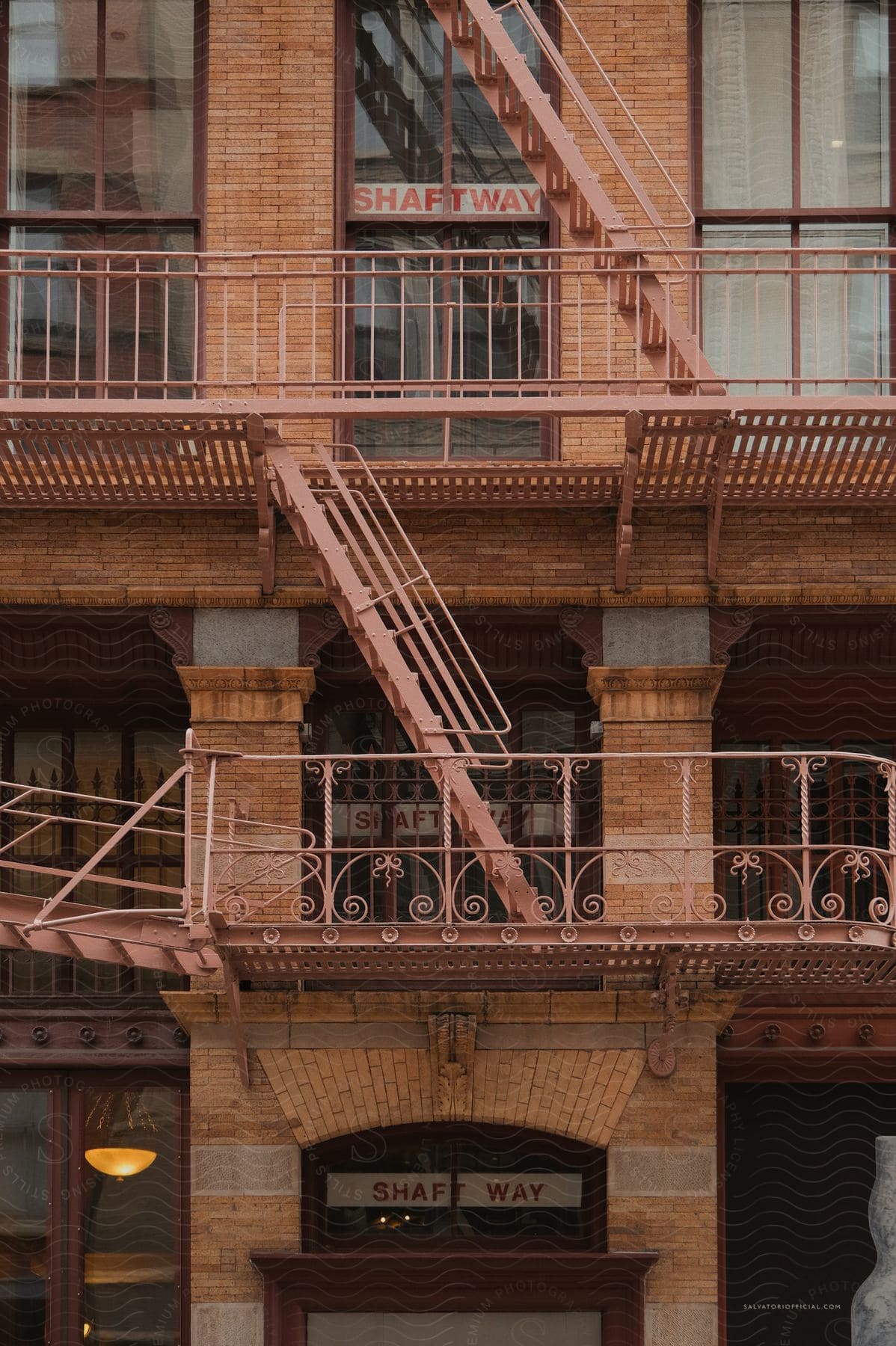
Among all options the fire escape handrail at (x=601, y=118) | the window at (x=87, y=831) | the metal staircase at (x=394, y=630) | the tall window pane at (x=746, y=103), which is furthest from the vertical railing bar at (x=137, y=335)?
the tall window pane at (x=746, y=103)

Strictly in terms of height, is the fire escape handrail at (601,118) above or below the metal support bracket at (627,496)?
above

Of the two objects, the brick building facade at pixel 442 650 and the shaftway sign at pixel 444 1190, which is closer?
the brick building facade at pixel 442 650

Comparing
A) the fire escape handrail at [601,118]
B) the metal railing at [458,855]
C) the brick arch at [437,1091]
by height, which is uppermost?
the fire escape handrail at [601,118]

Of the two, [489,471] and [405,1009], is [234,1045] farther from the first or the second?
[489,471]

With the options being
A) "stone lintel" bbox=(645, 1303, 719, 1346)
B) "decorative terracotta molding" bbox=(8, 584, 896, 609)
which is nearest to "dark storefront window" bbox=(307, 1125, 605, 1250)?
"stone lintel" bbox=(645, 1303, 719, 1346)

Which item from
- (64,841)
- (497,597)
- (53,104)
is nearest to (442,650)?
(497,597)

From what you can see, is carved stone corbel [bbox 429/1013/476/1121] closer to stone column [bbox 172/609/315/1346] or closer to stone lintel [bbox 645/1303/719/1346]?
stone column [bbox 172/609/315/1346]

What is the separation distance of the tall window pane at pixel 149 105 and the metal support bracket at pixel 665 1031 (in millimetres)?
6656

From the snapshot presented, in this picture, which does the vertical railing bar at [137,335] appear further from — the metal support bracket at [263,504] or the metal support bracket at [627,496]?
the metal support bracket at [627,496]

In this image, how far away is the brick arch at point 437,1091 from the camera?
12922mm

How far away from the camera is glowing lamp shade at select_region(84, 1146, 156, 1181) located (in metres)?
13.5

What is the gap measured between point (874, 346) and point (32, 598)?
6.32 meters

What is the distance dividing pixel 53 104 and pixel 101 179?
77 centimetres

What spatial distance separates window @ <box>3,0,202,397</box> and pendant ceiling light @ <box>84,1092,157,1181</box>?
201 inches
